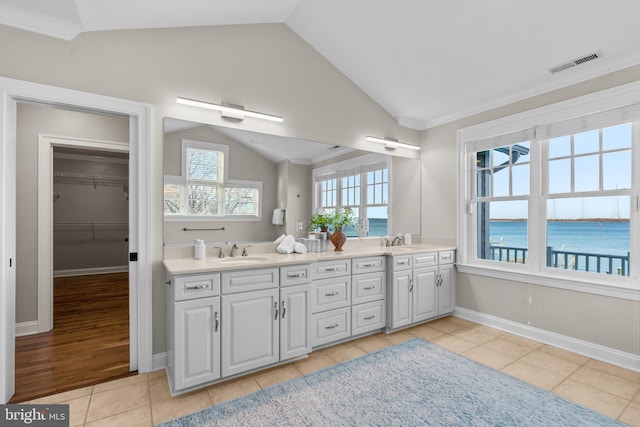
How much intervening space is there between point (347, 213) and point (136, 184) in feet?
7.03

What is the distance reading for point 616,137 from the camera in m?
2.73

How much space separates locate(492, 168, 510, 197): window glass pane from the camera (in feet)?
11.5

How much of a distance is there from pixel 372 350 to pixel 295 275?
1094 mm

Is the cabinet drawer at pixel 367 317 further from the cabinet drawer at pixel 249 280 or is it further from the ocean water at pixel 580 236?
the ocean water at pixel 580 236

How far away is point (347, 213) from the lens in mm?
3627

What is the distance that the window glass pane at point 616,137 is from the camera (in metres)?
2.67

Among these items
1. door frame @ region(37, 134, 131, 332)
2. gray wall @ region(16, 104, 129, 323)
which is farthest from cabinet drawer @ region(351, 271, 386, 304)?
door frame @ region(37, 134, 131, 332)

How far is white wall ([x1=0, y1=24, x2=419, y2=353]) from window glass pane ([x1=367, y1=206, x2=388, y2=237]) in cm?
83

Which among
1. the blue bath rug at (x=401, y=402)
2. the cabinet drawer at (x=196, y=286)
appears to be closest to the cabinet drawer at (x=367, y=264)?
the blue bath rug at (x=401, y=402)

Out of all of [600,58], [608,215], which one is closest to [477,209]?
[608,215]

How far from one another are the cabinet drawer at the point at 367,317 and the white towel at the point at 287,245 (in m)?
0.86

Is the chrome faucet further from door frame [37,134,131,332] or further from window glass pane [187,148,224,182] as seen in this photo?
door frame [37,134,131,332]

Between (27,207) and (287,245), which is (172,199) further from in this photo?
(27,207)

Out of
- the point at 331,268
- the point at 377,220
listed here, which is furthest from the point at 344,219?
the point at 331,268
